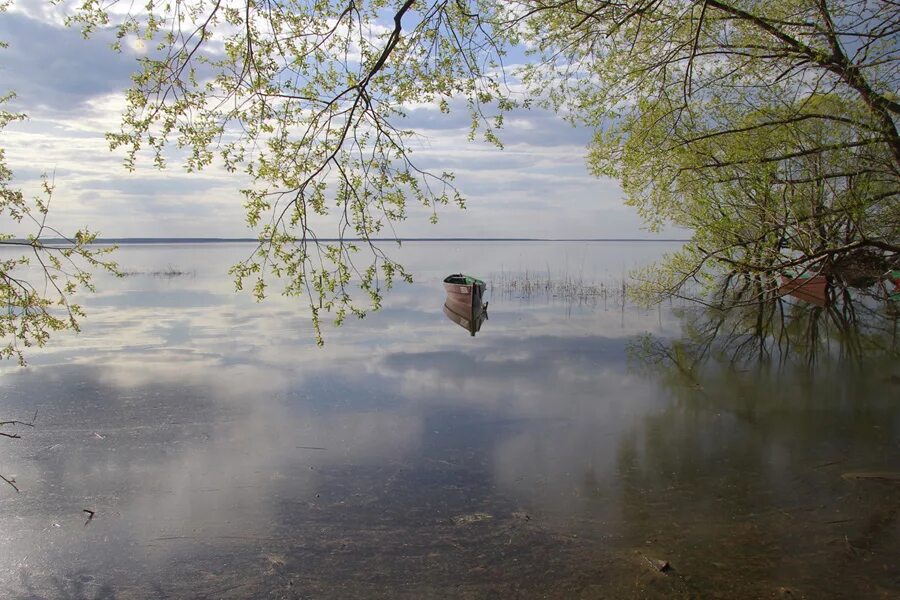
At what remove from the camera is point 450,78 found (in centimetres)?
580

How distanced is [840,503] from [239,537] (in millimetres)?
6637

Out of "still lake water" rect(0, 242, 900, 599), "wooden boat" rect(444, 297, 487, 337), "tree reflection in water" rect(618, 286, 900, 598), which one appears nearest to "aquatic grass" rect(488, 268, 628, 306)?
"wooden boat" rect(444, 297, 487, 337)

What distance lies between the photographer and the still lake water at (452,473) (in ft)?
18.5

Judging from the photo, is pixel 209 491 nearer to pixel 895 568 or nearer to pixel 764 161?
pixel 895 568

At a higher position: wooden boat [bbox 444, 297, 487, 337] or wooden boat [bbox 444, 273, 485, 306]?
wooden boat [bbox 444, 273, 485, 306]

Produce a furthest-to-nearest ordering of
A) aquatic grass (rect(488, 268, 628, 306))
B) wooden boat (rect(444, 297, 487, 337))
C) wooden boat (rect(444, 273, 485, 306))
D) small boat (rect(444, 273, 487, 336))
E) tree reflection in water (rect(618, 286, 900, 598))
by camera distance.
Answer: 1. aquatic grass (rect(488, 268, 628, 306))
2. wooden boat (rect(444, 273, 485, 306))
3. small boat (rect(444, 273, 487, 336))
4. wooden boat (rect(444, 297, 487, 337))
5. tree reflection in water (rect(618, 286, 900, 598))

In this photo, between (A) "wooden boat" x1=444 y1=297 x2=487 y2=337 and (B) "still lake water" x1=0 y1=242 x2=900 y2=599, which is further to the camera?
(A) "wooden boat" x1=444 y1=297 x2=487 y2=337

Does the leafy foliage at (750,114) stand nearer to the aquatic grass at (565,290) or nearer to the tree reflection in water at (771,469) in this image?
the tree reflection in water at (771,469)

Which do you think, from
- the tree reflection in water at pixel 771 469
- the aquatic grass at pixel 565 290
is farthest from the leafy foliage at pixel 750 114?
the aquatic grass at pixel 565 290

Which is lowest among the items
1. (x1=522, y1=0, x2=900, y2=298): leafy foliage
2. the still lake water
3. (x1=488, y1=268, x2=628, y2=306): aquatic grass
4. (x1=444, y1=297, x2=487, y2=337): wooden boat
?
the still lake water

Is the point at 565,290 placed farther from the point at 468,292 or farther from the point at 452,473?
the point at 452,473

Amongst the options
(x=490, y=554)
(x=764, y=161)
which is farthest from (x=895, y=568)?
(x=764, y=161)

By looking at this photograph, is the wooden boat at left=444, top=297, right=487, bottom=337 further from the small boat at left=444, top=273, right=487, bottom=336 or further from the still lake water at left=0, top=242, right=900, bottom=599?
the still lake water at left=0, top=242, right=900, bottom=599

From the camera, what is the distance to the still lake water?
5.62 meters
